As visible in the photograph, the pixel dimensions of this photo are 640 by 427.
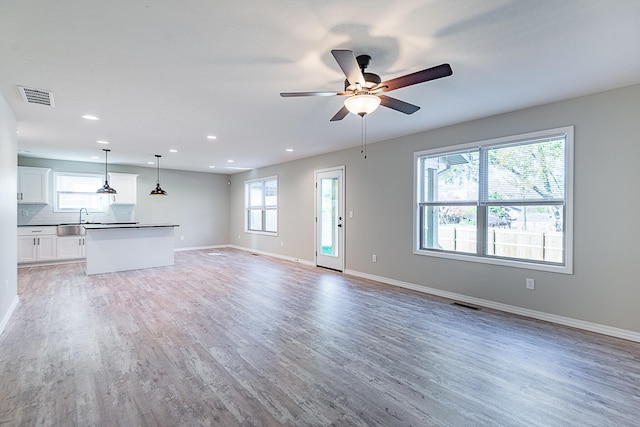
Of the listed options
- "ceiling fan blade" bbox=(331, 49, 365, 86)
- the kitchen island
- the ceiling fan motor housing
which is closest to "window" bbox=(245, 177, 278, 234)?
the kitchen island

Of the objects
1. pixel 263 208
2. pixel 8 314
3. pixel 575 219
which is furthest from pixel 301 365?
pixel 263 208

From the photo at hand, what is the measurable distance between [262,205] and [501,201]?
6.39 metres

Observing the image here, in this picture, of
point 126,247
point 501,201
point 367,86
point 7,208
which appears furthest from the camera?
point 126,247

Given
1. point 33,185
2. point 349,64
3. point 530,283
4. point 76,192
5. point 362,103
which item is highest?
point 349,64

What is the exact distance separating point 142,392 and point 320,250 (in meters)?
4.87

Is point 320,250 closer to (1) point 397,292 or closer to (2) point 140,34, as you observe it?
(1) point 397,292

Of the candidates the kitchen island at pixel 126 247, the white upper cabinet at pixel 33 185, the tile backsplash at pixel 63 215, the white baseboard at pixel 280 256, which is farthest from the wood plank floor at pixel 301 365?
the tile backsplash at pixel 63 215

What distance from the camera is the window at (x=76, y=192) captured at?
752cm

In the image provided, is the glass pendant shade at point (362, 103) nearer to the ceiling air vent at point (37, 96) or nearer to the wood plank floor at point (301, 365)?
the wood plank floor at point (301, 365)

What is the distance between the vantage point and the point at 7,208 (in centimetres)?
354

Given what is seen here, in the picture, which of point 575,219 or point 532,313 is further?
point 532,313

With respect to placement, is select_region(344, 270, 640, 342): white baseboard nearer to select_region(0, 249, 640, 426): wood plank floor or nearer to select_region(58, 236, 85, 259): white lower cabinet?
select_region(0, 249, 640, 426): wood plank floor

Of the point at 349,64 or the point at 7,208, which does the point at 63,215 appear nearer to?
the point at 7,208

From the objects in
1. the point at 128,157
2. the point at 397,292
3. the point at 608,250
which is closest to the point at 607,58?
the point at 608,250
